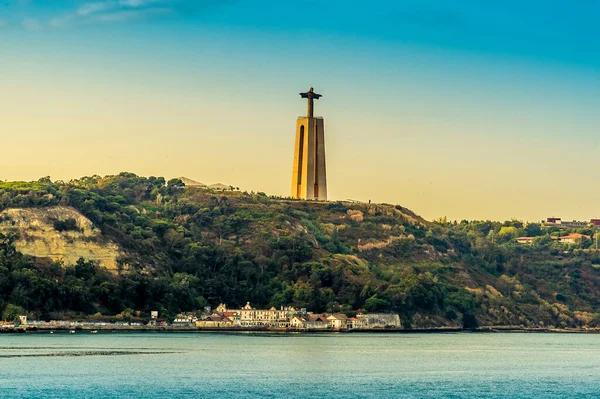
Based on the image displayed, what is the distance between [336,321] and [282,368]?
7707 centimetres

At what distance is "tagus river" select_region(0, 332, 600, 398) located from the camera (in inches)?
2990

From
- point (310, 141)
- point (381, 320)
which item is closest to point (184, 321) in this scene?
point (381, 320)

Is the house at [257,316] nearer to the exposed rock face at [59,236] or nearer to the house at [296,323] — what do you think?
the house at [296,323]

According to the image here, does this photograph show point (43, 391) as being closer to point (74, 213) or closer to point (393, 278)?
point (74, 213)

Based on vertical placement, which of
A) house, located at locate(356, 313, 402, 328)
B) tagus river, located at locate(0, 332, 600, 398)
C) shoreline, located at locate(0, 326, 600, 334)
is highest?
house, located at locate(356, 313, 402, 328)

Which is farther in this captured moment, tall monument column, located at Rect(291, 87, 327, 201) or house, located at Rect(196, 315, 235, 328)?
tall monument column, located at Rect(291, 87, 327, 201)

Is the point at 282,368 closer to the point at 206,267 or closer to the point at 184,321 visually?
the point at 184,321

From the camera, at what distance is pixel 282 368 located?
9150 centimetres

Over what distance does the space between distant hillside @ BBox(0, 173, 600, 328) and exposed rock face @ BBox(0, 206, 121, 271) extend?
161 mm

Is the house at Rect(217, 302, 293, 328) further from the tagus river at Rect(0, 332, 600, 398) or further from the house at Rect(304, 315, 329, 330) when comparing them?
the tagus river at Rect(0, 332, 600, 398)

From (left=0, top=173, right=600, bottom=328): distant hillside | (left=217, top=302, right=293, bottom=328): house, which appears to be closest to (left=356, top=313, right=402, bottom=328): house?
(left=0, top=173, right=600, bottom=328): distant hillside

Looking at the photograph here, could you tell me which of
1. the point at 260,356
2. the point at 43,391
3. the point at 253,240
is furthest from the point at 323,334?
the point at 43,391

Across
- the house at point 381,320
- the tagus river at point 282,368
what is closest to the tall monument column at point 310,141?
the house at point 381,320

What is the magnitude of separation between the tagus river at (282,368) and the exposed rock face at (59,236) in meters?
21.6
